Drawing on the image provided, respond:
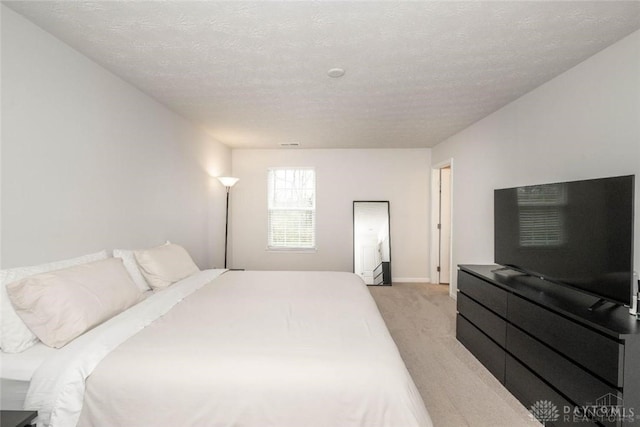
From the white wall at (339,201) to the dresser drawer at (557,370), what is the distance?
10.5ft

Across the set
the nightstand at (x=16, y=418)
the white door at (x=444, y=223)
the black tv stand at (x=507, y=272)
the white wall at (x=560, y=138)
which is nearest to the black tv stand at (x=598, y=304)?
the white wall at (x=560, y=138)

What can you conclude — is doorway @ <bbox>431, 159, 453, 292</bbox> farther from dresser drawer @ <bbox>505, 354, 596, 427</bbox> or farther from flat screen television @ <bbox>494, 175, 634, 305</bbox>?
dresser drawer @ <bbox>505, 354, 596, 427</bbox>

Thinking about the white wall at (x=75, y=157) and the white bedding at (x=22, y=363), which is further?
the white wall at (x=75, y=157)

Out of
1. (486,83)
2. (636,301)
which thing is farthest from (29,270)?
(486,83)

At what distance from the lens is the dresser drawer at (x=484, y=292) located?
2.36 metres

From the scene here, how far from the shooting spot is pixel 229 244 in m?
5.52

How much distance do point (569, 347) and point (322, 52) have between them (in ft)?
8.11

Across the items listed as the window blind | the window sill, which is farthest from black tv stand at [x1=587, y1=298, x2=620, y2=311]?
the window sill

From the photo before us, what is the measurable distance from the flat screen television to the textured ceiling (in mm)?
977

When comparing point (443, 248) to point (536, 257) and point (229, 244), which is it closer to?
point (536, 257)

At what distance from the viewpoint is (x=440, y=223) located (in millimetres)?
5320

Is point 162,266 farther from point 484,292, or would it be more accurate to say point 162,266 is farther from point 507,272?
point 507,272

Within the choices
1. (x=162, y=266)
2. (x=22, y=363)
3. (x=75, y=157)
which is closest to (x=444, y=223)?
(x=162, y=266)

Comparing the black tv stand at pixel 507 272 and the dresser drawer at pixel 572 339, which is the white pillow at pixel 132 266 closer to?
the dresser drawer at pixel 572 339
